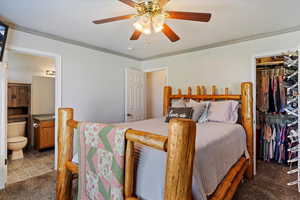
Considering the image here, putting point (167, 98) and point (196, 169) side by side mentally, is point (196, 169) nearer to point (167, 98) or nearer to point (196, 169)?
point (196, 169)

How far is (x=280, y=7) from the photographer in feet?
6.07

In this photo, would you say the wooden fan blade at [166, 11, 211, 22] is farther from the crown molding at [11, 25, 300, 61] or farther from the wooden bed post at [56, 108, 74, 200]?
the crown molding at [11, 25, 300, 61]

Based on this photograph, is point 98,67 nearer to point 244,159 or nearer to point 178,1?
point 178,1

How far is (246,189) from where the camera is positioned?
224 centimetres

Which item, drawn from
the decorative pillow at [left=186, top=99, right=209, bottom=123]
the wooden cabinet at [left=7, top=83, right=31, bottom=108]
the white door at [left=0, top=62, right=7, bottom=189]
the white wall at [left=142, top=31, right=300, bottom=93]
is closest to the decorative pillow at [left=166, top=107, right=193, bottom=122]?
the decorative pillow at [left=186, top=99, right=209, bottom=123]

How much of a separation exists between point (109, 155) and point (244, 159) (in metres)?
2.10

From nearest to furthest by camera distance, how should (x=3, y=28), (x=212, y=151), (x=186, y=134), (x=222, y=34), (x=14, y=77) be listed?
(x=186, y=134)
(x=212, y=151)
(x=3, y=28)
(x=222, y=34)
(x=14, y=77)

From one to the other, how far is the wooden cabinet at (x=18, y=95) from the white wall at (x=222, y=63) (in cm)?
349

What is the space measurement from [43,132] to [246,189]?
4.13 meters

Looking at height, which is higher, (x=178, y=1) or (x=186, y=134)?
(x=178, y=1)

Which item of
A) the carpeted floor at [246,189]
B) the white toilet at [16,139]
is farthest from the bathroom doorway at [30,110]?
the carpeted floor at [246,189]

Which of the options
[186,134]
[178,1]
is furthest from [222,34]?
[186,134]

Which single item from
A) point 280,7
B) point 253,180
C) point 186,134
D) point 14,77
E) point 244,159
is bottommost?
point 253,180

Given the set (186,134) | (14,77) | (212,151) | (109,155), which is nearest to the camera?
(186,134)
